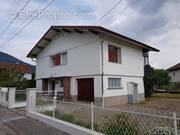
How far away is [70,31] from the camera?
15047 mm

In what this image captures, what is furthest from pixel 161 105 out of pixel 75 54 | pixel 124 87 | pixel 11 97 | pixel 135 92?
pixel 11 97

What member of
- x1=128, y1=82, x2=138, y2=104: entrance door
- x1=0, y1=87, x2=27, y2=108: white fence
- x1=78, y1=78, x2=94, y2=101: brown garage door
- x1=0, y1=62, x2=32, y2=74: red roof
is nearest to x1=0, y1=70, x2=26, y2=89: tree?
x1=0, y1=62, x2=32, y2=74: red roof

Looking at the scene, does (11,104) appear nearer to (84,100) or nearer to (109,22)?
(84,100)

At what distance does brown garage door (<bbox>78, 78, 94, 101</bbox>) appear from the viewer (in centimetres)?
1345

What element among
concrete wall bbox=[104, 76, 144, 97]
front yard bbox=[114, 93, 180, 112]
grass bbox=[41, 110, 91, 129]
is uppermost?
concrete wall bbox=[104, 76, 144, 97]

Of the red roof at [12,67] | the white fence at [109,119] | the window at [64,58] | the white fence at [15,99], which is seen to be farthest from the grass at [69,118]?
the red roof at [12,67]

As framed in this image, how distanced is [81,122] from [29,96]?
4.24 meters

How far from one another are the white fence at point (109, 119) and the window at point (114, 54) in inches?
291

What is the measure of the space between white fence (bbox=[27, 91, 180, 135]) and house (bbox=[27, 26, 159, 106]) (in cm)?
539

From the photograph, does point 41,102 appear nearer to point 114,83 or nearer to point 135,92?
point 114,83

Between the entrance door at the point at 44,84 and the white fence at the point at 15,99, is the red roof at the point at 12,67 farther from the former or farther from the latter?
the white fence at the point at 15,99

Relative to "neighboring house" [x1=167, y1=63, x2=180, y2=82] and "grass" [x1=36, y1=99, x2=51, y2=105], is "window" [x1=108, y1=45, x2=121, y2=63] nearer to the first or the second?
"grass" [x1=36, y1=99, x2=51, y2=105]

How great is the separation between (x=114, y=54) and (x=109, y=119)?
→ 972cm

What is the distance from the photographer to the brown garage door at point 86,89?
44.1 ft
